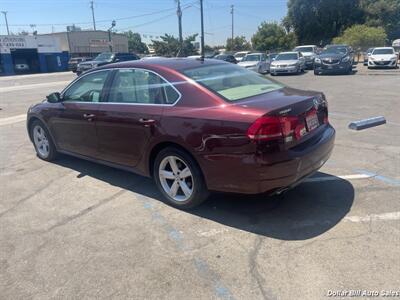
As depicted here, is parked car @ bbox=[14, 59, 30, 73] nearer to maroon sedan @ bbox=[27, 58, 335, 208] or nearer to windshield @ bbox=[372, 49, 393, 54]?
windshield @ bbox=[372, 49, 393, 54]

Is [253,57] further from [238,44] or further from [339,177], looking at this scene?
[238,44]

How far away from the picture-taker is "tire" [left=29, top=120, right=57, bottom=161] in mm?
6184

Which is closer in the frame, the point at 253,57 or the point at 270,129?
the point at 270,129

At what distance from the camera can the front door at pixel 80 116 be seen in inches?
199

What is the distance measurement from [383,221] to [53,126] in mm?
4673

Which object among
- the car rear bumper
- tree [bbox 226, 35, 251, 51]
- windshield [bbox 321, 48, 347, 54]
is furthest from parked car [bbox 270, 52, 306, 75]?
tree [bbox 226, 35, 251, 51]

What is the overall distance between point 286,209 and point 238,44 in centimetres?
8868

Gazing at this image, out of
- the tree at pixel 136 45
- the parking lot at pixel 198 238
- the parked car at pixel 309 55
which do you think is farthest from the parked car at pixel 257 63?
the tree at pixel 136 45

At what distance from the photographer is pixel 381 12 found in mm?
56844

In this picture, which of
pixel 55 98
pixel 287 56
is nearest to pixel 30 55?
pixel 287 56

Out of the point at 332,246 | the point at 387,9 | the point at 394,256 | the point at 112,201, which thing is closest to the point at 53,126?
the point at 112,201

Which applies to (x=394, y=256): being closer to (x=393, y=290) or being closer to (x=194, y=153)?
(x=393, y=290)

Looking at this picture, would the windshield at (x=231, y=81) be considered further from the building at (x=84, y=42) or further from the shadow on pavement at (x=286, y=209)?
the building at (x=84, y=42)

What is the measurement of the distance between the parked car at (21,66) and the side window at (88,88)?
2058 inches
